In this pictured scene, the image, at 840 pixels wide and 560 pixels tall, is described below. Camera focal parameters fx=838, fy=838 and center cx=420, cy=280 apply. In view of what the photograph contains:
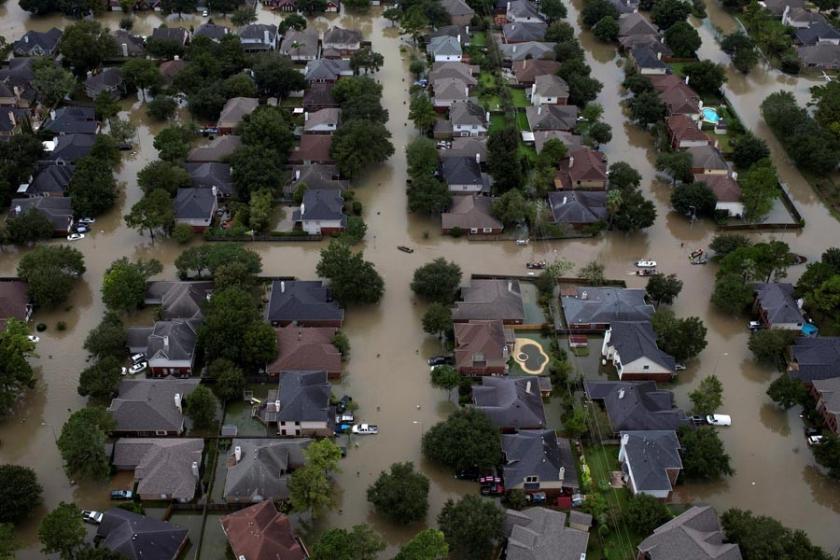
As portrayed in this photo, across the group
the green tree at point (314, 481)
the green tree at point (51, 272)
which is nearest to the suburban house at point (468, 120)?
the green tree at point (51, 272)

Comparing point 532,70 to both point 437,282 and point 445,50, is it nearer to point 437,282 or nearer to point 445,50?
point 445,50

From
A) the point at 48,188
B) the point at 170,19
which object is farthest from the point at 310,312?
the point at 170,19

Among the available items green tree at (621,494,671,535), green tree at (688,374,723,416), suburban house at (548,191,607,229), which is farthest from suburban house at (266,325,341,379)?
suburban house at (548,191,607,229)

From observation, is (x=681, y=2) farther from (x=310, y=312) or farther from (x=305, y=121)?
(x=310, y=312)

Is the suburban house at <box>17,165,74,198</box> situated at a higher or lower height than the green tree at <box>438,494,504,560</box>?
lower

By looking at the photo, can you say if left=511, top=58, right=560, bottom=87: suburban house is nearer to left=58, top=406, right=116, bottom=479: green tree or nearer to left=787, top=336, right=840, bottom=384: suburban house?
left=787, top=336, right=840, bottom=384: suburban house

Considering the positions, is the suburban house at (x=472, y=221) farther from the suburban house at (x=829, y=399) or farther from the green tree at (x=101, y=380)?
the green tree at (x=101, y=380)
